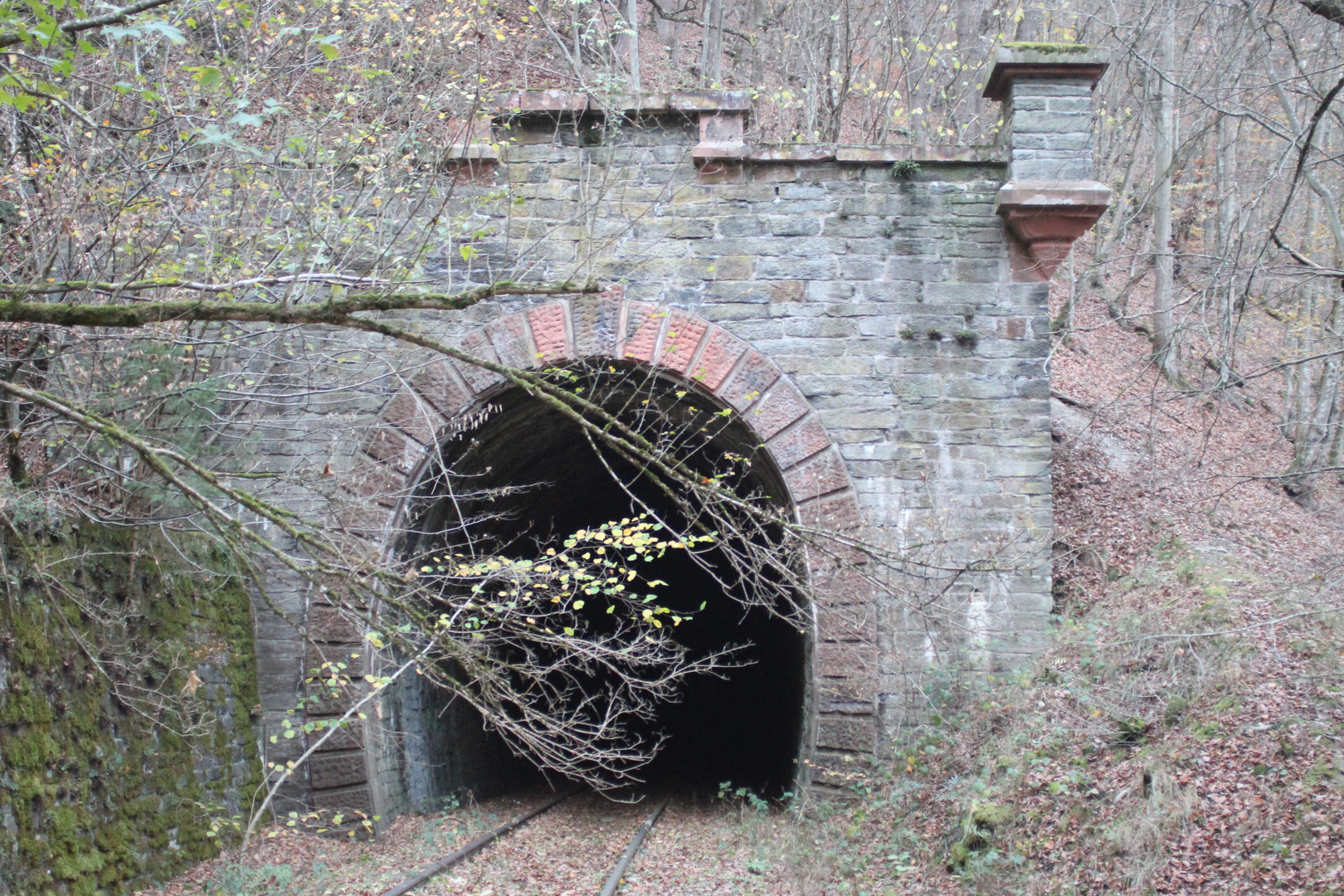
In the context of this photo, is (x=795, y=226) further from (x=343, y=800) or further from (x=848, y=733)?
(x=343, y=800)

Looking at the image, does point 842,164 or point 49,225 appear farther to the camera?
point 842,164

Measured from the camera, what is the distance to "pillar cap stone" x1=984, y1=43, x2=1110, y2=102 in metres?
8.05

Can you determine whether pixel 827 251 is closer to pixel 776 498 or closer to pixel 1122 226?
pixel 776 498

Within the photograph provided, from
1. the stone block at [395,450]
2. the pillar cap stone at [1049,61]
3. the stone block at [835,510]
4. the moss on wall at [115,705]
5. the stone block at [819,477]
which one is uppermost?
the pillar cap stone at [1049,61]

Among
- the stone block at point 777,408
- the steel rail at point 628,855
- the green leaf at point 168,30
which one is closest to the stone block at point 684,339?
the stone block at point 777,408

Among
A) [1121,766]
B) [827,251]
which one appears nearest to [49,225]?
[827,251]

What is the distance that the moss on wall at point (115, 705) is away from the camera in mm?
5535

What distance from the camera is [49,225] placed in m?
5.79

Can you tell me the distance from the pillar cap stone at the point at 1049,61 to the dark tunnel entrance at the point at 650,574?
11.1 feet

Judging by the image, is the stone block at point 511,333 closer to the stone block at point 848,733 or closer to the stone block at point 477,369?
the stone block at point 477,369

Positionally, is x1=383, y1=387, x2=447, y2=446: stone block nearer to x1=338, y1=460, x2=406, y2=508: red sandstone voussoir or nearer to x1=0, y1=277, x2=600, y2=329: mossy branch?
x1=338, y1=460, x2=406, y2=508: red sandstone voussoir

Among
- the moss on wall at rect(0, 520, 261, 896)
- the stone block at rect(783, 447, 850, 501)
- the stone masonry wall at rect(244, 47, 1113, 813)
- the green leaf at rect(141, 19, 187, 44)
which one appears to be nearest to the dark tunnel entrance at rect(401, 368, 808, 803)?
the stone block at rect(783, 447, 850, 501)

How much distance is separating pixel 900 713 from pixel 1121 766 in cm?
206

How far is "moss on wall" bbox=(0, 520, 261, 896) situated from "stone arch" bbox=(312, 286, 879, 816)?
96cm
